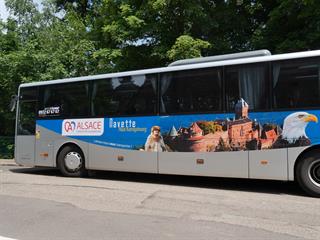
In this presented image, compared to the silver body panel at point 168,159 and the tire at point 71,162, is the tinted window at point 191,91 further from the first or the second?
the tire at point 71,162

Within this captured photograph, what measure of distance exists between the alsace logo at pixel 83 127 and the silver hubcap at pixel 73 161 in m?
0.64

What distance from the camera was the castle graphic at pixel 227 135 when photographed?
10.4m

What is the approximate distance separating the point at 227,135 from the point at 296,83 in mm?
1942

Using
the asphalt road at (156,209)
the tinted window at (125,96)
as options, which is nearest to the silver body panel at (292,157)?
the asphalt road at (156,209)

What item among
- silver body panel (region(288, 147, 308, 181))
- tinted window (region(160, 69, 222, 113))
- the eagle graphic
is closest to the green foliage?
tinted window (region(160, 69, 222, 113))

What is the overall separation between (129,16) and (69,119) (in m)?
5.79

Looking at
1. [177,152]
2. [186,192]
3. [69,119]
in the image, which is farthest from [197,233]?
[69,119]

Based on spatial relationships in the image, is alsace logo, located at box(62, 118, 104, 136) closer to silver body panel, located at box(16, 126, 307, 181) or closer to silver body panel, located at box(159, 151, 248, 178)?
silver body panel, located at box(16, 126, 307, 181)

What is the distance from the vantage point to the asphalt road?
266 inches

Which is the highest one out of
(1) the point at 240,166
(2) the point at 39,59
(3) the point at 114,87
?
(2) the point at 39,59

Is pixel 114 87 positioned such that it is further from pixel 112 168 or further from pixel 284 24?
pixel 284 24

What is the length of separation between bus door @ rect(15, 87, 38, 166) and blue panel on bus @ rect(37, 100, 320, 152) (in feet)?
5.27

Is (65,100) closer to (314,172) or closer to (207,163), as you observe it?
(207,163)

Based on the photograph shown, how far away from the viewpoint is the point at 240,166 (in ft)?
35.2
